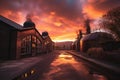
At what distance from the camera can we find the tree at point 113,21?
79.2ft

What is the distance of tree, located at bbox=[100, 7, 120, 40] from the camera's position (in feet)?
79.2

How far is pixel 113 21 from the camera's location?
2477 centimetres

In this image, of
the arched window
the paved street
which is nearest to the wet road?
the paved street

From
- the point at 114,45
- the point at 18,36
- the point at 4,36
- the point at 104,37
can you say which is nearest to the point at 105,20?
the point at 114,45

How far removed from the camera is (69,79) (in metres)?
9.41

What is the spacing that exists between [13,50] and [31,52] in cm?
1074

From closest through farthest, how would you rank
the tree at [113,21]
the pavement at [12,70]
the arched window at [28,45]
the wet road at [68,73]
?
the wet road at [68,73] < the pavement at [12,70] < the tree at [113,21] < the arched window at [28,45]

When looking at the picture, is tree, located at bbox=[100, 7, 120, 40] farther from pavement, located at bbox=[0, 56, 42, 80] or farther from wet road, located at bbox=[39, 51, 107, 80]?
pavement, located at bbox=[0, 56, 42, 80]

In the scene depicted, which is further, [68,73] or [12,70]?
[12,70]

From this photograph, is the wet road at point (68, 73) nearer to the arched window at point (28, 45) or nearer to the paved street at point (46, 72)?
the paved street at point (46, 72)

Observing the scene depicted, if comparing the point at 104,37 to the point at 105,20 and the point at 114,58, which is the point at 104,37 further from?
the point at 114,58

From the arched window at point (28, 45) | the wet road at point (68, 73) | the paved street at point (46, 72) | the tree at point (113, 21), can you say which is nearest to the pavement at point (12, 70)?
the paved street at point (46, 72)

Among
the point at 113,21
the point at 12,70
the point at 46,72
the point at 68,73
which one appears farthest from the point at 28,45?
the point at 68,73

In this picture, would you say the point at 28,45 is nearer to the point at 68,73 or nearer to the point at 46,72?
the point at 46,72
